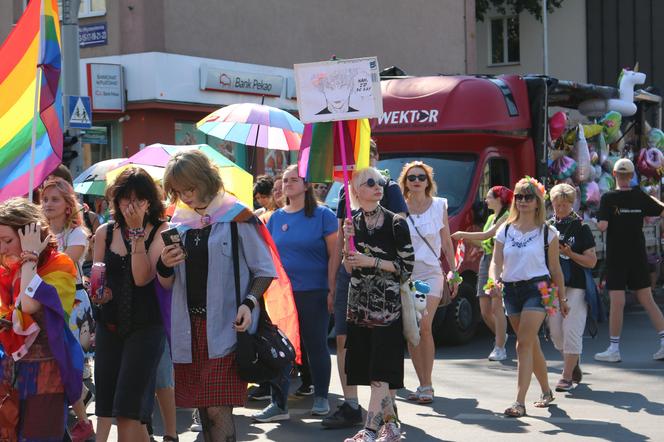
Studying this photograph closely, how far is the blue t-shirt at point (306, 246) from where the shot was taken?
27.1ft

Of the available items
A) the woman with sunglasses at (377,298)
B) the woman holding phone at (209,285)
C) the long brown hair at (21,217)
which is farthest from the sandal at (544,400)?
the long brown hair at (21,217)

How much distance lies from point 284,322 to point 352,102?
1.88 meters

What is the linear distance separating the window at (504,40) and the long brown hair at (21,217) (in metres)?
36.5

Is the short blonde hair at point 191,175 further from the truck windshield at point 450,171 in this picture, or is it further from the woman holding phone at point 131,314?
the truck windshield at point 450,171

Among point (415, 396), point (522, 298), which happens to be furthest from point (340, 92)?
point (415, 396)

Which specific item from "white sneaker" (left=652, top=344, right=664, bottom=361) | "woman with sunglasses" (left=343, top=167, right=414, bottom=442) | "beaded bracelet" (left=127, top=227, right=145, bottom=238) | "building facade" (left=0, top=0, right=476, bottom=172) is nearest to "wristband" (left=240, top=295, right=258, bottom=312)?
"beaded bracelet" (left=127, top=227, right=145, bottom=238)

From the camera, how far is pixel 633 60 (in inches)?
1487

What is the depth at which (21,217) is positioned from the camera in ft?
17.3

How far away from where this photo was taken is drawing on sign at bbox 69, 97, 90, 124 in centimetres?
1530

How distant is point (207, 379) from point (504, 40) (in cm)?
3675

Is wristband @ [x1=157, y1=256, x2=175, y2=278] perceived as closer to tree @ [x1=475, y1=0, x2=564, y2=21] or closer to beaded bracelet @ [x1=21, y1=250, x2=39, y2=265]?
beaded bracelet @ [x1=21, y1=250, x2=39, y2=265]

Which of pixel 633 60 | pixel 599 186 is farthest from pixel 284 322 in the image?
pixel 633 60

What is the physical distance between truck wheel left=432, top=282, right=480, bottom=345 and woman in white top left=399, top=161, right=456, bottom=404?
9.79 feet

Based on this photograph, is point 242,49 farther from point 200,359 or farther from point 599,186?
point 200,359
